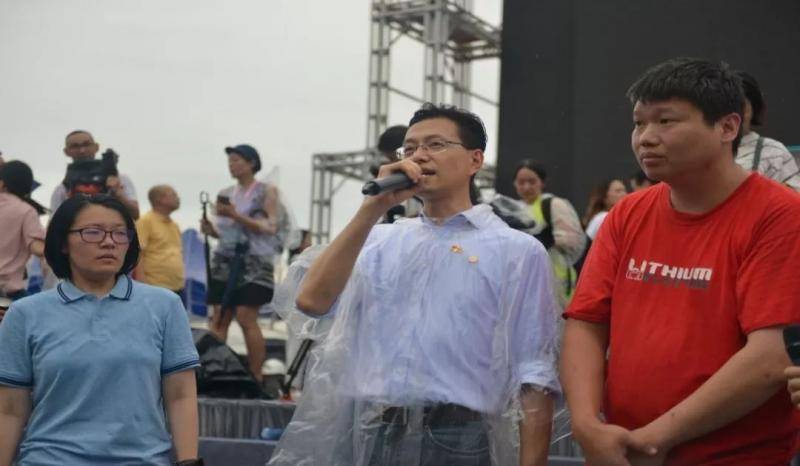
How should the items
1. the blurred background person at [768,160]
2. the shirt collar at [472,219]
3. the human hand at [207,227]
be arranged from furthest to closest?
the human hand at [207,227] < the blurred background person at [768,160] < the shirt collar at [472,219]

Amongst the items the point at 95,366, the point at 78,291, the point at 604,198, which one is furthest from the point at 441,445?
the point at 604,198

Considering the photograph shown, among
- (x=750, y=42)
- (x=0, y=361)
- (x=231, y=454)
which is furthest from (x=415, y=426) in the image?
(x=750, y=42)

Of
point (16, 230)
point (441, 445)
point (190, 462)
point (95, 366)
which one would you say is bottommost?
point (190, 462)

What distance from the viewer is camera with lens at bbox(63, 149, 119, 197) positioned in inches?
306

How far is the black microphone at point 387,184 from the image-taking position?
3.55 m

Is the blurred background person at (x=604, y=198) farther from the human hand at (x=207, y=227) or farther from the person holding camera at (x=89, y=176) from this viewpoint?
the person holding camera at (x=89, y=176)

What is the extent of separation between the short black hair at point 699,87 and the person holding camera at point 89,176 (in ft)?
15.2

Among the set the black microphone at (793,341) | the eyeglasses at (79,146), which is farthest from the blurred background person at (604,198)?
the black microphone at (793,341)

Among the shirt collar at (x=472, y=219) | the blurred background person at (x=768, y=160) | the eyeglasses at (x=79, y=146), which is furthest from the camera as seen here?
the eyeglasses at (x=79, y=146)

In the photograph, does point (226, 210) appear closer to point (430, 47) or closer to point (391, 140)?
point (391, 140)

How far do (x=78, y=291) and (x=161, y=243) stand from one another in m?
4.97

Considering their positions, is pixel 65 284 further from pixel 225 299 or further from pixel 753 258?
pixel 225 299

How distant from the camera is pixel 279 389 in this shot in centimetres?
855

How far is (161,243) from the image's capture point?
29.5 ft
